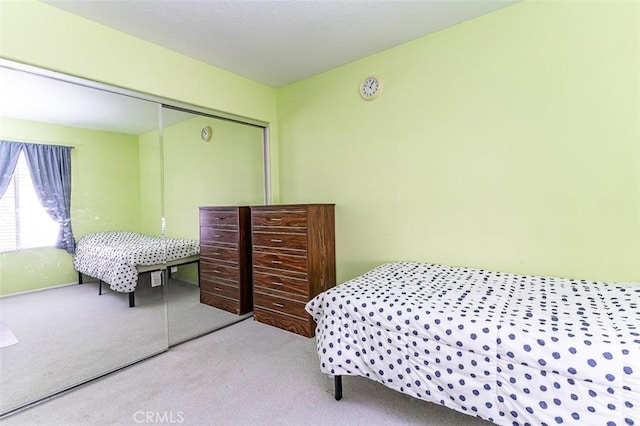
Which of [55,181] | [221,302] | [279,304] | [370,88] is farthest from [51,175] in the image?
[370,88]

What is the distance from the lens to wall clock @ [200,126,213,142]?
2.98 m

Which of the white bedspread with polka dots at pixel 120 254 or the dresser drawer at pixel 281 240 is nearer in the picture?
the white bedspread with polka dots at pixel 120 254

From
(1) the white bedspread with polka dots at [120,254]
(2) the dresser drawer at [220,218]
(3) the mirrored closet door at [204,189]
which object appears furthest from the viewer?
(2) the dresser drawer at [220,218]

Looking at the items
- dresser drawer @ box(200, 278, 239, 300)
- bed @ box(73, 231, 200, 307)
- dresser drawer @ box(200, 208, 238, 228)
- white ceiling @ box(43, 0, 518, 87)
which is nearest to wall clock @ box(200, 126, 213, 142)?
white ceiling @ box(43, 0, 518, 87)

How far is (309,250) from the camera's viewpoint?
261cm

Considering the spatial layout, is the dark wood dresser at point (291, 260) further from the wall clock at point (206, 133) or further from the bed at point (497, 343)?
the wall clock at point (206, 133)

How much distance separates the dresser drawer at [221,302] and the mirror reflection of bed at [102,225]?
78 millimetres

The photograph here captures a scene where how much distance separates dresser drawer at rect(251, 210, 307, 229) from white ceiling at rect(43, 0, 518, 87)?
4.71ft

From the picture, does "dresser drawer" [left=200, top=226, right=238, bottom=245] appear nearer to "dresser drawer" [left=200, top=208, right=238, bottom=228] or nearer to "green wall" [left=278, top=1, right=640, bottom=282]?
"dresser drawer" [left=200, top=208, right=238, bottom=228]

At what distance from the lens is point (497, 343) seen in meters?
1.23

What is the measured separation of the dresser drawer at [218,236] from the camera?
3.10 meters

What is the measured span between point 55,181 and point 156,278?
1060 millimetres

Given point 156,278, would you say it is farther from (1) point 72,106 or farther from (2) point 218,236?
(1) point 72,106

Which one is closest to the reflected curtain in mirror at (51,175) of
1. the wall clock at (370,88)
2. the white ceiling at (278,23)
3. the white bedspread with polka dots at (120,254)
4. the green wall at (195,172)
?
the white bedspread with polka dots at (120,254)
